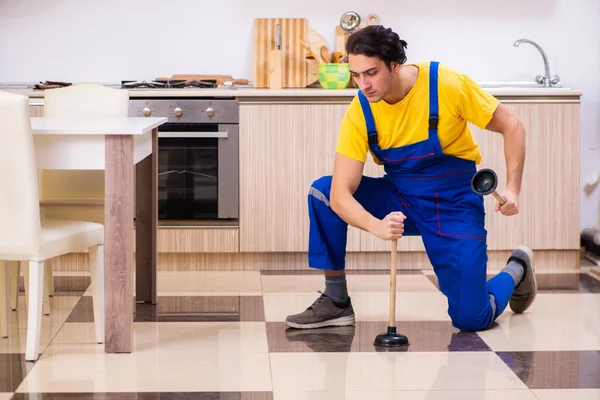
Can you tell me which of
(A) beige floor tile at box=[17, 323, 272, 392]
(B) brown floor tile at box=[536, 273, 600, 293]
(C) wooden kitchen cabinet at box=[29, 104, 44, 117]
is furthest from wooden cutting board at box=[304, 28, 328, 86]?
(A) beige floor tile at box=[17, 323, 272, 392]

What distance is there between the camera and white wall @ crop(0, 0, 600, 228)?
4.93 m

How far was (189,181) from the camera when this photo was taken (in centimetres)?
451

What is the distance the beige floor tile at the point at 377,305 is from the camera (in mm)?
3508

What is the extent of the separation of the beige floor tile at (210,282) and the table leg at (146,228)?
0.29m

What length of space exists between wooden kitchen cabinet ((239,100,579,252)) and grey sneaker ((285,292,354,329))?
1206mm

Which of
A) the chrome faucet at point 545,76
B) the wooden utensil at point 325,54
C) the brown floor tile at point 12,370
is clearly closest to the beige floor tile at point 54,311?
the brown floor tile at point 12,370

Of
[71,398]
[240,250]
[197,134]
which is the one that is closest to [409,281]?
[240,250]

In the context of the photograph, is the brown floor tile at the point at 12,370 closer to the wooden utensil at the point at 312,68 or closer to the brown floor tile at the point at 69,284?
the brown floor tile at the point at 69,284

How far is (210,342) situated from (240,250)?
1.43 metres

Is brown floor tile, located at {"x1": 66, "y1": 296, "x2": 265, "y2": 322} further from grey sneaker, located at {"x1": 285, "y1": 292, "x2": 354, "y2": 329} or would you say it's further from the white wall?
the white wall

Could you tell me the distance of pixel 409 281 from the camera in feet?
13.9

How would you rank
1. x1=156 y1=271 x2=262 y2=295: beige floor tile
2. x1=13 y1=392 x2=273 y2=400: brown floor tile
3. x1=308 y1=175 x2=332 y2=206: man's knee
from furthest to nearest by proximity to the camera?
x1=156 y1=271 x2=262 y2=295: beige floor tile → x1=308 y1=175 x2=332 y2=206: man's knee → x1=13 y1=392 x2=273 y2=400: brown floor tile

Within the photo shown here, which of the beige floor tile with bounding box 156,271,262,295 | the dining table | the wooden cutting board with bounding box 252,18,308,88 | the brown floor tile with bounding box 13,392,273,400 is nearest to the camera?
the brown floor tile with bounding box 13,392,273,400

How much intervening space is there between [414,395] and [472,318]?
28.4 inches
